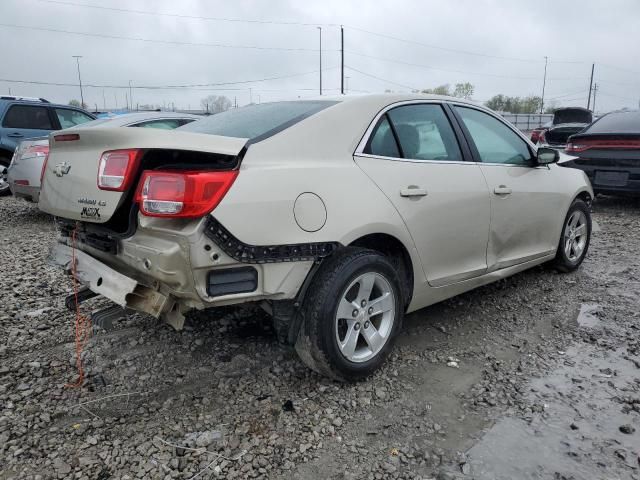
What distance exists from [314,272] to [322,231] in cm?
22

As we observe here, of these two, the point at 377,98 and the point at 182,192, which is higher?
the point at 377,98

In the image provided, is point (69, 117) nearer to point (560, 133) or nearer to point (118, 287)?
point (118, 287)

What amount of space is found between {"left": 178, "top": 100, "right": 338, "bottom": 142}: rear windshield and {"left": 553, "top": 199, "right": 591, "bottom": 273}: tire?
2.82 metres

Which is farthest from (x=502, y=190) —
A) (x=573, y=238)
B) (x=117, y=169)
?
(x=117, y=169)

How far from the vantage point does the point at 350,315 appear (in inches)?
108

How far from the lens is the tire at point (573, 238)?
15.5 feet

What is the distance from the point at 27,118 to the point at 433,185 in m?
8.13

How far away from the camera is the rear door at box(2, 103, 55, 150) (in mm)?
8477

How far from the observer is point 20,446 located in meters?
2.32

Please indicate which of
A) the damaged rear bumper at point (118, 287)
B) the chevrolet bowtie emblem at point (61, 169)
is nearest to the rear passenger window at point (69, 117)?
the chevrolet bowtie emblem at point (61, 169)

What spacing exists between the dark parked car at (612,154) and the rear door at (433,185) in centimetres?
445

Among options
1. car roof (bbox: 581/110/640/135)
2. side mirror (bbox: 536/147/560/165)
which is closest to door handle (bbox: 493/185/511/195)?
side mirror (bbox: 536/147/560/165)

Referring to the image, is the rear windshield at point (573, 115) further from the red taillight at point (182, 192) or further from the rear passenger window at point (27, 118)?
the red taillight at point (182, 192)

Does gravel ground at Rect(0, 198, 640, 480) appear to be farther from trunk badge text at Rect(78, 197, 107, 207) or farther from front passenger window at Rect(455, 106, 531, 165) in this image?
front passenger window at Rect(455, 106, 531, 165)
